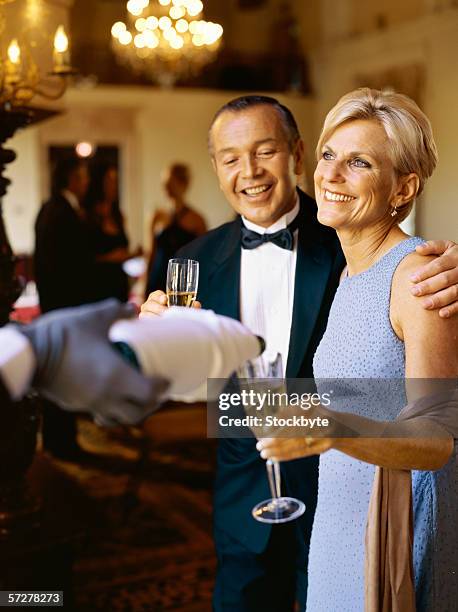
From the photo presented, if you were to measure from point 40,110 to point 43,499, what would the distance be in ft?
5.69

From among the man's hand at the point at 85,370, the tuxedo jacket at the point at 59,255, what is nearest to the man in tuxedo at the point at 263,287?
the man's hand at the point at 85,370

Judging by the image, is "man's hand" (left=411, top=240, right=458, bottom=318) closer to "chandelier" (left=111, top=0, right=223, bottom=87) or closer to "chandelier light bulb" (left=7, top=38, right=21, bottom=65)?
"chandelier light bulb" (left=7, top=38, right=21, bottom=65)

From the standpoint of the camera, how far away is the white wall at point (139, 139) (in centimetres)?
1330

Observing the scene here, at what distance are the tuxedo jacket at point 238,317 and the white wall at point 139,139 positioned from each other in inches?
434

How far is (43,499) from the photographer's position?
3115 mm

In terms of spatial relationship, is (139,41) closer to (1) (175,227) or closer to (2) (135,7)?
(2) (135,7)

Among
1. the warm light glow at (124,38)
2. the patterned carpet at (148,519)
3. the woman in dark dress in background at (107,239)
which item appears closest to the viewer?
the patterned carpet at (148,519)

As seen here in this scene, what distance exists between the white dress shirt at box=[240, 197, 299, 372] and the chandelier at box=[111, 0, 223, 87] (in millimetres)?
8827

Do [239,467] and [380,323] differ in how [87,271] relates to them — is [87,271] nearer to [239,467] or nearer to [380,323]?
[239,467]

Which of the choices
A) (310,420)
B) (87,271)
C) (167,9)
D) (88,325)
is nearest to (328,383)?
(310,420)

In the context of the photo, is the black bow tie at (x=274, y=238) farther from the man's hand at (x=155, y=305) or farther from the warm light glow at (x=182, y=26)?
the warm light glow at (x=182, y=26)

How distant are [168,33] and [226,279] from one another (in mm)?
9122

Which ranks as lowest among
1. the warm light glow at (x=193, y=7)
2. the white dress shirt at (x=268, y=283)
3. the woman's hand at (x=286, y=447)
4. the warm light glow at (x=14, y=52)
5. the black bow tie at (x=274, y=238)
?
the woman's hand at (x=286, y=447)

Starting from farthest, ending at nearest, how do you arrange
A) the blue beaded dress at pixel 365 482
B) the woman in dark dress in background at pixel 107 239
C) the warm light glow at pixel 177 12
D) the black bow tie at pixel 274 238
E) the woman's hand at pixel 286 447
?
1. the warm light glow at pixel 177 12
2. the woman in dark dress in background at pixel 107 239
3. the black bow tie at pixel 274 238
4. the blue beaded dress at pixel 365 482
5. the woman's hand at pixel 286 447
